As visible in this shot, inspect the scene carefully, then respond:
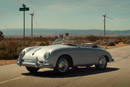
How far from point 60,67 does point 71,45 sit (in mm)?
1404

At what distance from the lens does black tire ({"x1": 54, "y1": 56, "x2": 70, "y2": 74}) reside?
1029cm

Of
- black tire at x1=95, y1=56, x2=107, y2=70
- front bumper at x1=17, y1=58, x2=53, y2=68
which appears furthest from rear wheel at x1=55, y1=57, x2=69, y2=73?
black tire at x1=95, y1=56, x2=107, y2=70

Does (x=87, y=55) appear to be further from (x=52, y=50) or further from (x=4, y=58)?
(x=4, y=58)

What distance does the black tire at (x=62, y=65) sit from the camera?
10294 millimetres

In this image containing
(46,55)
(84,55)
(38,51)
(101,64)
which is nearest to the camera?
(46,55)

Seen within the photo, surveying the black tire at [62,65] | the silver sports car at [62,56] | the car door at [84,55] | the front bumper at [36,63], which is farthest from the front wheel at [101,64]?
the front bumper at [36,63]

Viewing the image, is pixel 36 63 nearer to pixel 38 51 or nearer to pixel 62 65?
pixel 38 51

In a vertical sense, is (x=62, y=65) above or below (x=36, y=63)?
below

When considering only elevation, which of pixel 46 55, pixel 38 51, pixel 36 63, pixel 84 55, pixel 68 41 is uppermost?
pixel 68 41

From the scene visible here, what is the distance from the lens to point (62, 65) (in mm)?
10500

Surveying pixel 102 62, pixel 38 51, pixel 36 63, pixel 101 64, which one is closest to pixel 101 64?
pixel 101 64

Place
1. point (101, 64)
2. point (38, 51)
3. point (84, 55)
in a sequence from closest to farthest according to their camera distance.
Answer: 1. point (38, 51)
2. point (84, 55)
3. point (101, 64)

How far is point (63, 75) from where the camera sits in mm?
10492

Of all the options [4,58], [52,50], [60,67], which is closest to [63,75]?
[60,67]
